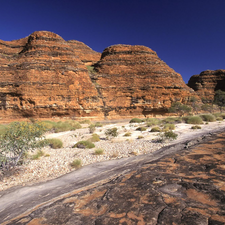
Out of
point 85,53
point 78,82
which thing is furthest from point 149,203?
point 85,53

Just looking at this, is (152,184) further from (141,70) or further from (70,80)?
(141,70)

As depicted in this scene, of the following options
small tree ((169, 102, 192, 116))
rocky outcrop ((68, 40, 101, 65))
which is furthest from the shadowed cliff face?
rocky outcrop ((68, 40, 101, 65))

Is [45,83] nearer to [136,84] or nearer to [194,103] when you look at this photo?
[136,84]

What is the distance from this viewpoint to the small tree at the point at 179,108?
29.0 metres

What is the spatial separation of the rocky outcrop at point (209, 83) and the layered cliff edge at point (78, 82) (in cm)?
3191

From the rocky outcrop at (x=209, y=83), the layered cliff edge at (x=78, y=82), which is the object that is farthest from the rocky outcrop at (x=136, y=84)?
the rocky outcrop at (x=209, y=83)

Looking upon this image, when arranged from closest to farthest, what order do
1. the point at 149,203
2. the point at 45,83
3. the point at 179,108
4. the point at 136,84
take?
1. the point at 149,203
2. the point at 45,83
3. the point at 179,108
4. the point at 136,84

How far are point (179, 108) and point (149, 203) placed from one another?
98.4 ft

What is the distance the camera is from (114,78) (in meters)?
33.5

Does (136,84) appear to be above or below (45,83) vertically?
above

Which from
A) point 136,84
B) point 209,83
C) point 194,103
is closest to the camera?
point 194,103

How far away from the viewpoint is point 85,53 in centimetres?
4759

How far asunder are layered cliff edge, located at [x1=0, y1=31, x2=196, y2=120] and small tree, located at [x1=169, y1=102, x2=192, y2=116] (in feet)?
5.05

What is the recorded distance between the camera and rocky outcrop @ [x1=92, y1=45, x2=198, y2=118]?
104 ft
